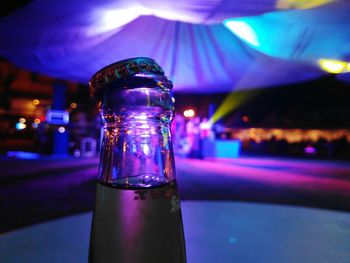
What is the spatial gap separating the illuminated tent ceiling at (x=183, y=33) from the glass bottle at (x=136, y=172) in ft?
5.37

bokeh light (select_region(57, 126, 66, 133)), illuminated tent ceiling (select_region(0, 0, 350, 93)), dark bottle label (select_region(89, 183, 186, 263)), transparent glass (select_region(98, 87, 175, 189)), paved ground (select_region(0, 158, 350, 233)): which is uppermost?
illuminated tent ceiling (select_region(0, 0, 350, 93))

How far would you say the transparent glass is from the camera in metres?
0.28

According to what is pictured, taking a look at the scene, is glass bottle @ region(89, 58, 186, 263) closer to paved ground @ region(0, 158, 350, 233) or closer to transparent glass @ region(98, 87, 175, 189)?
transparent glass @ region(98, 87, 175, 189)

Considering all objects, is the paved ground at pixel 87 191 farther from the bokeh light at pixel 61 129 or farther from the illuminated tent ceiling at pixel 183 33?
the bokeh light at pixel 61 129

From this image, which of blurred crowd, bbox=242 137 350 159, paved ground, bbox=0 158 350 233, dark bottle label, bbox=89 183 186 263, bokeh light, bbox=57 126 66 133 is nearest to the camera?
dark bottle label, bbox=89 183 186 263

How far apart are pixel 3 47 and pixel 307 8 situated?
2.40 metres

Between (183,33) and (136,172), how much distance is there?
10.2ft

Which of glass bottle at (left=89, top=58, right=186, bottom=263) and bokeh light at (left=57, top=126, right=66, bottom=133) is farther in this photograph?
bokeh light at (left=57, top=126, right=66, bottom=133)

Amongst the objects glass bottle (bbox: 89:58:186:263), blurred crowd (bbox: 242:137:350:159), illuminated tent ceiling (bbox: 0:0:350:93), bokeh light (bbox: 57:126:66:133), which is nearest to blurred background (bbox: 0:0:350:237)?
illuminated tent ceiling (bbox: 0:0:350:93)

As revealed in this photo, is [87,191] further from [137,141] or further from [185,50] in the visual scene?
[137,141]

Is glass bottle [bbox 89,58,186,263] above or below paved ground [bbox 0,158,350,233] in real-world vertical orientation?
above

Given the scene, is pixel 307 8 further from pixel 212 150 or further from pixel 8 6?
pixel 212 150

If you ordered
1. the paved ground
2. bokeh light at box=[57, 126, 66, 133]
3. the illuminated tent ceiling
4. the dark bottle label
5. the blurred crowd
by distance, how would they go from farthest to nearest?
the blurred crowd < bokeh light at box=[57, 126, 66, 133] < the paved ground < the illuminated tent ceiling < the dark bottle label

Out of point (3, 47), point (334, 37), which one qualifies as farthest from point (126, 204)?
point (3, 47)
